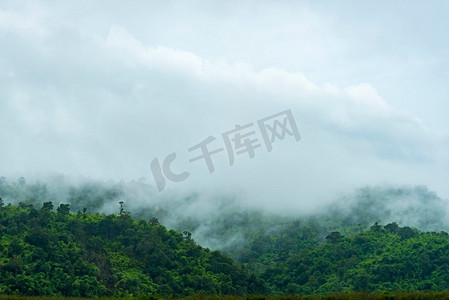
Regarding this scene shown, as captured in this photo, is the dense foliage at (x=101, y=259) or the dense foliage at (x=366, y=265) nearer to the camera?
the dense foliage at (x=101, y=259)

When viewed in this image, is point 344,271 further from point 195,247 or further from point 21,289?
point 21,289

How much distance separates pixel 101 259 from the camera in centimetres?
4969

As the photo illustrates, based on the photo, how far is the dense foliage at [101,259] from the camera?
43344 mm

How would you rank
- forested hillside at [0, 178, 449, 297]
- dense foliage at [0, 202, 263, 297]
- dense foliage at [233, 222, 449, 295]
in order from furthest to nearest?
1. dense foliage at [233, 222, 449, 295]
2. forested hillside at [0, 178, 449, 297]
3. dense foliage at [0, 202, 263, 297]

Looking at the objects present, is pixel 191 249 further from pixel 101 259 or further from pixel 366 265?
pixel 366 265

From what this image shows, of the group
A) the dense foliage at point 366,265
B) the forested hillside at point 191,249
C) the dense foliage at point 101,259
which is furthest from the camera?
the dense foliage at point 366,265

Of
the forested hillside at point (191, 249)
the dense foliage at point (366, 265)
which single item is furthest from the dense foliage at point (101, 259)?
the dense foliage at point (366, 265)

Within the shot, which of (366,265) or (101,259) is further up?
(101,259)

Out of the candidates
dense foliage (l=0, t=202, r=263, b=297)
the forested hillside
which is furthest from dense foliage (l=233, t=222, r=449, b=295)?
dense foliage (l=0, t=202, r=263, b=297)

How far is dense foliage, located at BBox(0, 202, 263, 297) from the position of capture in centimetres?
4334

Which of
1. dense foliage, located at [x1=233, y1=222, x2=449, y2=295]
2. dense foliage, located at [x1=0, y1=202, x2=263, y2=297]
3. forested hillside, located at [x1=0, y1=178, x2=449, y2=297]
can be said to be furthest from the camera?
dense foliage, located at [x1=233, y1=222, x2=449, y2=295]

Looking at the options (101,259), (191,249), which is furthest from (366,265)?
(101,259)

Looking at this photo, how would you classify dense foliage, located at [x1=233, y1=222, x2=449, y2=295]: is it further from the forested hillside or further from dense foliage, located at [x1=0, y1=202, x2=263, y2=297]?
dense foliage, located at [x1=0, y1=202, x2=263, y2=297]

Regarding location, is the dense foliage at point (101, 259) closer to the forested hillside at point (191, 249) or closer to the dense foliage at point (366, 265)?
the forested hillside at point (191, 249)
